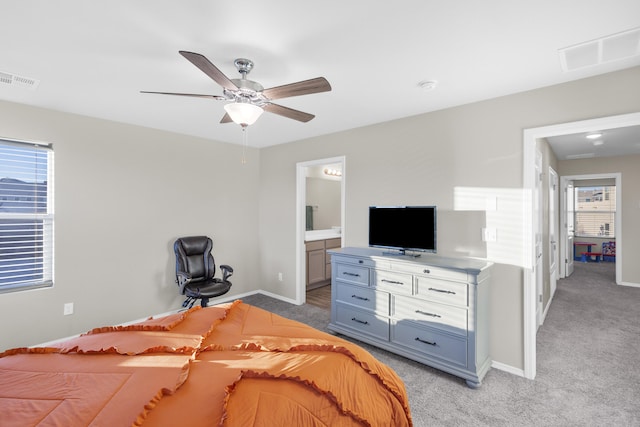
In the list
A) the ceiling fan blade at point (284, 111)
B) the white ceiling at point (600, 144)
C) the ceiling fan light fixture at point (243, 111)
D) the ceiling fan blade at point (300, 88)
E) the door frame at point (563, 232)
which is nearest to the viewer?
the ceiling fan blade at point (300, 88)

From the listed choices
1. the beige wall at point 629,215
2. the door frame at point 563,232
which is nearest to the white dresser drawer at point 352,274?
the door frame at point 563,232

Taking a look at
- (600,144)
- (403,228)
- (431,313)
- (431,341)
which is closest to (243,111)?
(403,228)

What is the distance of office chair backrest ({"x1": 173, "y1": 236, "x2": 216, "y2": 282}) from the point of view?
3896 millimetres

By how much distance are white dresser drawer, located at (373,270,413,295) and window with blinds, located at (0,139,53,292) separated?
3430 millimetres

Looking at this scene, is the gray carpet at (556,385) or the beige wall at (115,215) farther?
the beige wall at (115,215)

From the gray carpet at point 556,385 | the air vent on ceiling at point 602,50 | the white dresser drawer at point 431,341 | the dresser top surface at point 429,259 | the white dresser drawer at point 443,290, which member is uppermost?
the air vent on ceiling at point 602,50

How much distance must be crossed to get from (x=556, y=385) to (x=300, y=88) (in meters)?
3.06

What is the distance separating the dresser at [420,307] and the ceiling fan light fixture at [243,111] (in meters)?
1.80

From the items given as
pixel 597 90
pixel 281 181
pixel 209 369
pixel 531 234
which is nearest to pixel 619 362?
pixel 531 234

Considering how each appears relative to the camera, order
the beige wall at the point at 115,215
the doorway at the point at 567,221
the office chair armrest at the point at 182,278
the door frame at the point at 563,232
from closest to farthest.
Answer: the beige wall at the point at 115,215 < the office chair armrest at the point at 182,278 < the doorway at the point at 567,221 < the door frame at the point at 563,232

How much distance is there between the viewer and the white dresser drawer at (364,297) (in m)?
3.01

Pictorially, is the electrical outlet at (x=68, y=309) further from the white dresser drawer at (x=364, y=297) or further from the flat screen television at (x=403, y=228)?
the flat screen television at (x=403, y=228)

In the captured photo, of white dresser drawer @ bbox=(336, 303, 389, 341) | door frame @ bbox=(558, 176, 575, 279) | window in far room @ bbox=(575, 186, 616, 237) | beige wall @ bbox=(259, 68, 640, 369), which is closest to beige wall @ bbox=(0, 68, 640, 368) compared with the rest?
beige wall @ bbox=(259, 68, 640, 369)

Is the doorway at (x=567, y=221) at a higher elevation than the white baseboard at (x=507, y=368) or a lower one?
higher
